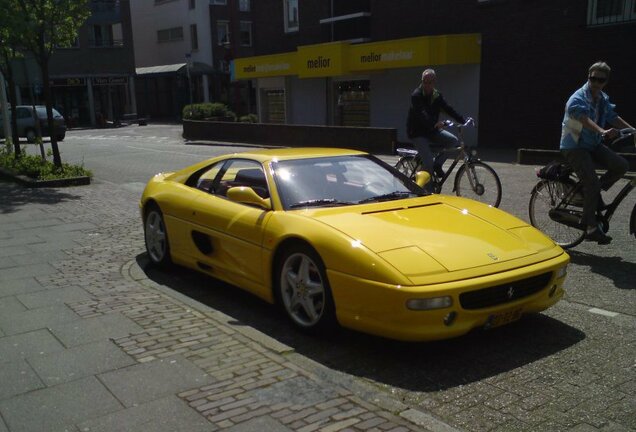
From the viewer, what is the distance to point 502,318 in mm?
4211

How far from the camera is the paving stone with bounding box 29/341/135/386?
4.04m

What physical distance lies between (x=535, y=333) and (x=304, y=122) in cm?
2605

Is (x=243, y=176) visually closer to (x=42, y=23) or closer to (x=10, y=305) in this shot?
(x=10, y=305)

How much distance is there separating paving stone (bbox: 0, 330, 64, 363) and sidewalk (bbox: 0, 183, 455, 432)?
0.01 meters

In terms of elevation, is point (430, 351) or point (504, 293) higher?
point (504, 293)

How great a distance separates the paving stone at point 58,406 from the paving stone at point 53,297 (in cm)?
187

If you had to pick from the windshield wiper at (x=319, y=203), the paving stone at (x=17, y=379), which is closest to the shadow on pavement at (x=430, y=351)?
the windshield wiper at (x=319, y=203)

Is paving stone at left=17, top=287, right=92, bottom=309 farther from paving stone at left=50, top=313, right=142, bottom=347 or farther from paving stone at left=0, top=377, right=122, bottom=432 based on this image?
paving stone at left=0, top=377, right=122, bottom=432

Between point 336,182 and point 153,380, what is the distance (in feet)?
7.48

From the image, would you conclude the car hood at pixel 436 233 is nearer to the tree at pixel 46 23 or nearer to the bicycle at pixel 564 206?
the bicycle at pixel 564 206

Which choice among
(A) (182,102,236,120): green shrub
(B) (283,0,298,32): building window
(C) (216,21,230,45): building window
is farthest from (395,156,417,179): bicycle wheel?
Answer: (C) (216,21,230,45): building window

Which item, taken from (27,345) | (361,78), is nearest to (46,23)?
(27,345)

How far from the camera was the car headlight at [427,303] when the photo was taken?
3.90 meters

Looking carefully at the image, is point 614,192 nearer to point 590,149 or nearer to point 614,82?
point 590,149
